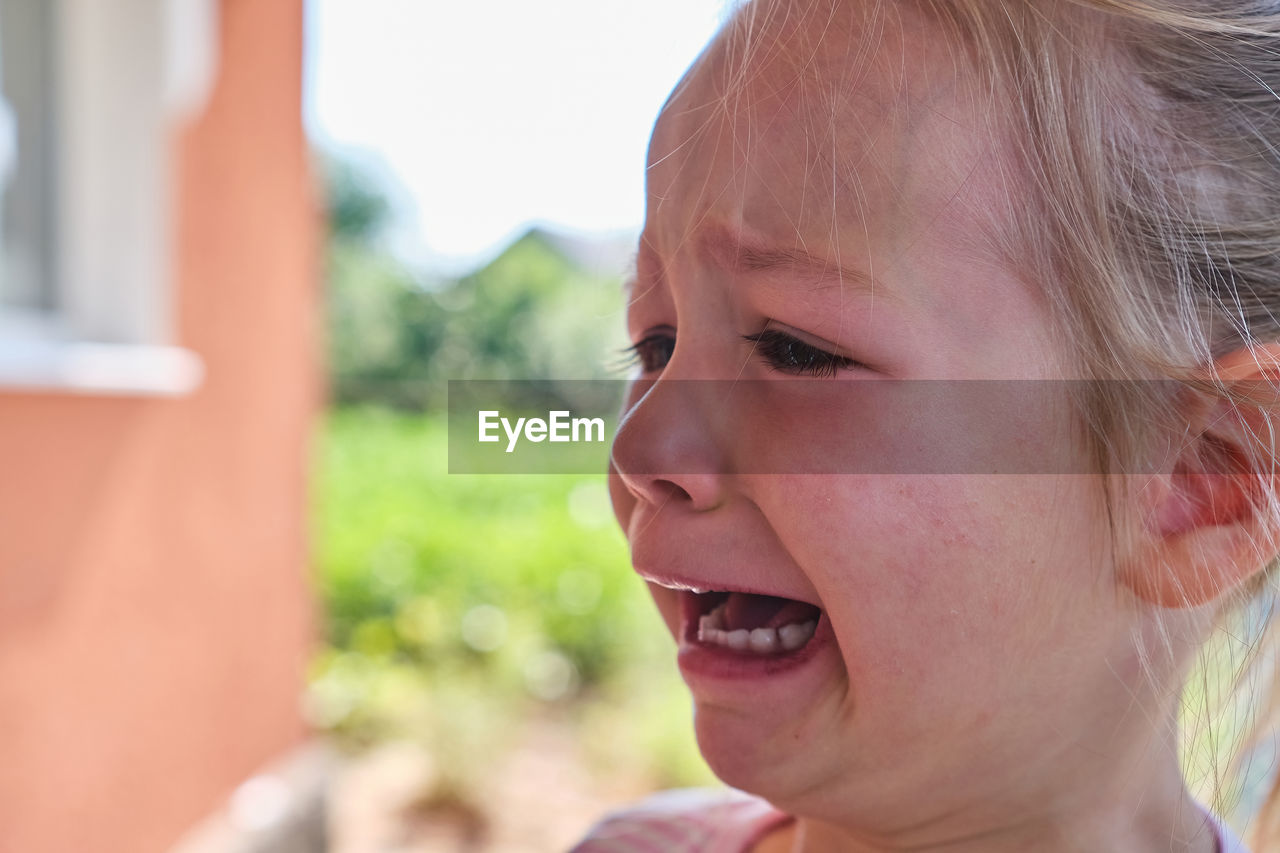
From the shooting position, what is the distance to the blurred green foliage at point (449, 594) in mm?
3779

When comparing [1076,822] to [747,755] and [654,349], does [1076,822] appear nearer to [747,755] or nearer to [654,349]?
[747,755]

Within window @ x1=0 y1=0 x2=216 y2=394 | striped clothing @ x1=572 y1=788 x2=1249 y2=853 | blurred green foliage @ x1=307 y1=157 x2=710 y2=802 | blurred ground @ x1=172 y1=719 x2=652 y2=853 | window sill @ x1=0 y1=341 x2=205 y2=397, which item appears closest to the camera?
striped clothing @ x1=572 y1=788 x2=1249 y2=853

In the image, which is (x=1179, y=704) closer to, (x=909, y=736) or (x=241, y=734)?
(x=909, y=736)

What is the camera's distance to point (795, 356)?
0.59m

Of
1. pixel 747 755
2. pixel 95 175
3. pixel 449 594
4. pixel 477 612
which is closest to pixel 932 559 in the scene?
pixel 747 755

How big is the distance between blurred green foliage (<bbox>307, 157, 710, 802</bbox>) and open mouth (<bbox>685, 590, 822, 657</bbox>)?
2561 millimetres

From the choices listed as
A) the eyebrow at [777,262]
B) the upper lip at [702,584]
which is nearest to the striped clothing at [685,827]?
the upper lip at [702,584]

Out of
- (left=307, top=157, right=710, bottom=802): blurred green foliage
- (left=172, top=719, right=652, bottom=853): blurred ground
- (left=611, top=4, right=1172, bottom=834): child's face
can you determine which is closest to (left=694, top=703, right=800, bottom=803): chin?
(left=611, top=4, right=1172, bottom=834): child's face

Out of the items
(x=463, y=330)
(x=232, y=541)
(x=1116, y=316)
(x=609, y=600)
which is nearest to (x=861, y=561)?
(x=1116, y=316)

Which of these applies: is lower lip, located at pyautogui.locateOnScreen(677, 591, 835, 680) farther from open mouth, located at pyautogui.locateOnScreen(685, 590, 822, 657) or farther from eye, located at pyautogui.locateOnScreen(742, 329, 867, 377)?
eye, located at pyautogui.locateOnScreen(742, 329, 867, 377)

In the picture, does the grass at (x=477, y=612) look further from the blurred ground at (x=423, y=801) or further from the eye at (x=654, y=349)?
the eye at (x=654, y=349)

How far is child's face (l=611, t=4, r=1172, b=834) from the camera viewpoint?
22.3 inches

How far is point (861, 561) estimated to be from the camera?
56cm

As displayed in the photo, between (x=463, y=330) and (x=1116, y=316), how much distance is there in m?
1.54
